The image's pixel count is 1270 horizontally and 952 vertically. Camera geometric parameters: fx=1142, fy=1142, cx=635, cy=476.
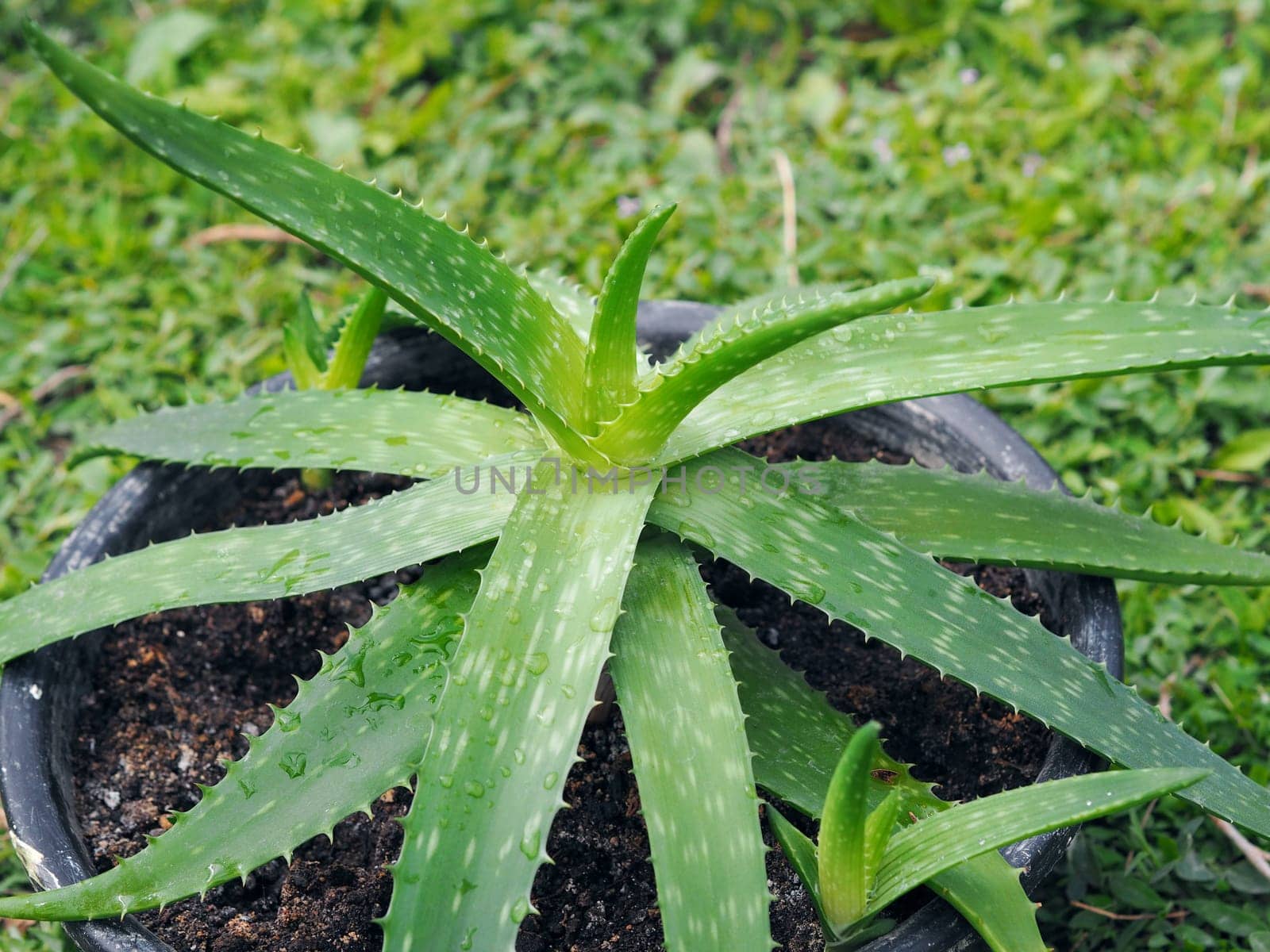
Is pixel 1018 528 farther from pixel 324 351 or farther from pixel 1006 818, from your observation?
pixel 324 351

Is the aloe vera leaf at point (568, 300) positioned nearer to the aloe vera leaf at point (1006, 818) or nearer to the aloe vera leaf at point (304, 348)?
the aloe vera leaf at point (304, 348)

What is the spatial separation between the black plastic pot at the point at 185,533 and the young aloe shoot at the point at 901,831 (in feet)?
0.17

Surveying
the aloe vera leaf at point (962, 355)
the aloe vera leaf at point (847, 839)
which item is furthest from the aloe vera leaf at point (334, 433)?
the aloe vera leaf at point (847, 839)

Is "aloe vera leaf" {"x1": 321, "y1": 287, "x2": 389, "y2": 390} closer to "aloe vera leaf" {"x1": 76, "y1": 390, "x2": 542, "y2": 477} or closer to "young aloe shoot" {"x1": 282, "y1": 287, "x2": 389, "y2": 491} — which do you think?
"young aloe shoot" {"x1": 282, "y1": 287, "x2": 389, "y2": 491}

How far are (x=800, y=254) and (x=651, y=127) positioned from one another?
533mm

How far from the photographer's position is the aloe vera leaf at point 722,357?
91cm

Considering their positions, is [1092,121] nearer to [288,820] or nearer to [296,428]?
[296,428]

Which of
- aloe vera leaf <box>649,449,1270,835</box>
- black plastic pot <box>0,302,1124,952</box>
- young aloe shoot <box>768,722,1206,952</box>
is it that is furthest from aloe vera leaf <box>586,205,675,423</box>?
black plastic pot <box>0,302,1124,952</box>

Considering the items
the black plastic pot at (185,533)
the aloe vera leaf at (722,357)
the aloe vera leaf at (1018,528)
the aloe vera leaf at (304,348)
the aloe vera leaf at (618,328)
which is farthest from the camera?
the aloe vera leaf at (304,348)

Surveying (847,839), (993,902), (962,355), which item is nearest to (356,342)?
(962,355)

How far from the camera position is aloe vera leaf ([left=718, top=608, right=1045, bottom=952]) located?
108 cm

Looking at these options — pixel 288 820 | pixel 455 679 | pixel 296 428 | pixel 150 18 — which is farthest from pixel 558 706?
pixel 150 18

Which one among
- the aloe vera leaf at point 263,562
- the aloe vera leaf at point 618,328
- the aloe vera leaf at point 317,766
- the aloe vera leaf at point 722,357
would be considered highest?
the aloe vera leaf at point 618,328

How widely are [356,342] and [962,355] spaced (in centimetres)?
78
